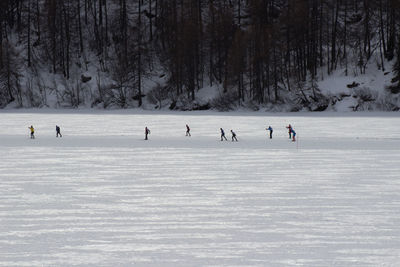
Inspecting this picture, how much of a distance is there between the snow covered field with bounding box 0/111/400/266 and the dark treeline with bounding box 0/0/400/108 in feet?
99.4

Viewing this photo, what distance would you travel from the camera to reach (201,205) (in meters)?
9.72

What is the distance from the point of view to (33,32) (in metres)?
63.1

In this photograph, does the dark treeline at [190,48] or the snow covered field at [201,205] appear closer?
the snow covered field at [201,205]

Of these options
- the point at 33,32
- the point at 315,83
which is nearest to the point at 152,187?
the point at 315,83

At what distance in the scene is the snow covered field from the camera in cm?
676

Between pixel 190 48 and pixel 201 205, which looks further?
pixel 190 48

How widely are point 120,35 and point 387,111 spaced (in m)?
37.2

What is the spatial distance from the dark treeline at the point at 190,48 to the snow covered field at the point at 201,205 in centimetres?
3030

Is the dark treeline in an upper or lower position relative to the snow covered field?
upper

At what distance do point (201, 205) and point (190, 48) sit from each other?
45.7 meters

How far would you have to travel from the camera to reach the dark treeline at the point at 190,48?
163ft

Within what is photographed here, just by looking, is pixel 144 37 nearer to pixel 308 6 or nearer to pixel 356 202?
pixel 308 6

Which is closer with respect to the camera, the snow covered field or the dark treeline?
the snow covered field

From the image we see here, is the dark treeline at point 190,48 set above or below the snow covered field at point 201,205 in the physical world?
above
